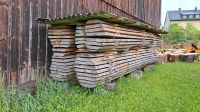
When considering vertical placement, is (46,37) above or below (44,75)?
above

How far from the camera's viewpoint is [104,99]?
5.59 m

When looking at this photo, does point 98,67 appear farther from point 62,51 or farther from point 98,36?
point 62,51

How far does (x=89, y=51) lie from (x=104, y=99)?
1.11 m

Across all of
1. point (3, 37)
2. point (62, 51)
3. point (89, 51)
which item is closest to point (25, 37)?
point (3, 37)

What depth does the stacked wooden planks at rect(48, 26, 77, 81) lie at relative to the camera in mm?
6164

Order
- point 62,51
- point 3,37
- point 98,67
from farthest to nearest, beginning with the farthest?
point 62,51 < point 98,67 < point 3,37

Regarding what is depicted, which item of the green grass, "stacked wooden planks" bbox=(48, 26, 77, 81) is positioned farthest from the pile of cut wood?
the green grass

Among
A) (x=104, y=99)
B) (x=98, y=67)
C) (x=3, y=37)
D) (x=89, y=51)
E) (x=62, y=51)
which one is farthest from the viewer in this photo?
(x=62, y=51)

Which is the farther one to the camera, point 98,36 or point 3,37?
point 98,36

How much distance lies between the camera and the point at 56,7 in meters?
6.81

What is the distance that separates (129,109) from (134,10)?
8240mm

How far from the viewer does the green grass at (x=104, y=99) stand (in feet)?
15.6

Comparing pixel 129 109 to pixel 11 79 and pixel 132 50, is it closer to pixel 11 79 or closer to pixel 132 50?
pixel 11 79

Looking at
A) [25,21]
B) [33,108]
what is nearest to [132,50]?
[25,21]
